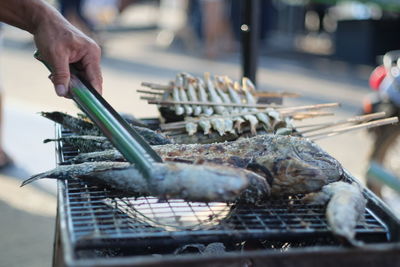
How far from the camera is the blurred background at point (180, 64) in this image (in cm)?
534

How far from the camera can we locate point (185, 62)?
1202 centimetres

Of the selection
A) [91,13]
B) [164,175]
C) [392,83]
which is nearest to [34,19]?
[164,175]

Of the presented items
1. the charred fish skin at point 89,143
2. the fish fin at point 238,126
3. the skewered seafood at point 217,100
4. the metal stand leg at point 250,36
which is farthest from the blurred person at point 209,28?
the charred fish skin at point 89,143

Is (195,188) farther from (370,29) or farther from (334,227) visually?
(370,29)

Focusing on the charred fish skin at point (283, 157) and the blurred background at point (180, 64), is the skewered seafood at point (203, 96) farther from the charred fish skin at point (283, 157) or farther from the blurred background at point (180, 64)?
the blurred background at point (180, 64)

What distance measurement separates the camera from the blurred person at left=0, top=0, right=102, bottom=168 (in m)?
2.55

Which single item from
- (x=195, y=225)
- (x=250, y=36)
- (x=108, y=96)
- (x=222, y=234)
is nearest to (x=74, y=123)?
(x=195, y=225)

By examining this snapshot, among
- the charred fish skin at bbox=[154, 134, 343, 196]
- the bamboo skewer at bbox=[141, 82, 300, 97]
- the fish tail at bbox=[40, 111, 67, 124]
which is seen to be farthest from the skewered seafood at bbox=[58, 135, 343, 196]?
the bamboo skewer at bbox=[141, 82, 300, 97]

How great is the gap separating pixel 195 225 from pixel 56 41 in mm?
1094

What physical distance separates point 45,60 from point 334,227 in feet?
4.85

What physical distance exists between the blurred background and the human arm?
2030mm

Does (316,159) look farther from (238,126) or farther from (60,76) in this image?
(60,76)

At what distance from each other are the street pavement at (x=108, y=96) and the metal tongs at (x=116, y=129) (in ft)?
7.15

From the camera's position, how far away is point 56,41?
260 centimetres
